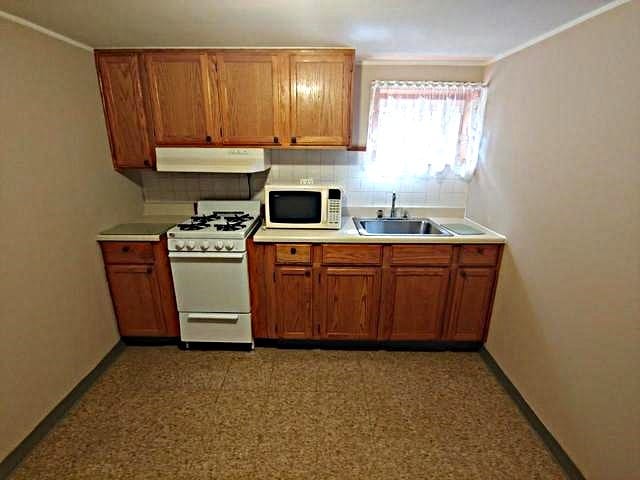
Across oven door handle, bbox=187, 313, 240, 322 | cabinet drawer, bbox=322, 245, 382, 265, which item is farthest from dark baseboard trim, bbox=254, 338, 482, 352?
cabinet drawer, bbox=322, 245, 382, 265

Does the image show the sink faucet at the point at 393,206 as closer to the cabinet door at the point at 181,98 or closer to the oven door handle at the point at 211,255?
the oven door handle at the point at 211,255

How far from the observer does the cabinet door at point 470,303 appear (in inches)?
86.1

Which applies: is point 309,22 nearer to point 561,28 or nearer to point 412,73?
point 412,73

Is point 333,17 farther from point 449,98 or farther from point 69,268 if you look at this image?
point 69,268

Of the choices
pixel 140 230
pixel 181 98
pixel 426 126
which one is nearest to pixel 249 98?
pixel 181 98

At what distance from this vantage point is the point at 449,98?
2391 mm

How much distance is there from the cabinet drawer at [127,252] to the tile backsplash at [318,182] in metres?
0.65

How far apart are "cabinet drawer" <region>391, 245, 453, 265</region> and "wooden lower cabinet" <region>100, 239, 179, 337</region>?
166cm

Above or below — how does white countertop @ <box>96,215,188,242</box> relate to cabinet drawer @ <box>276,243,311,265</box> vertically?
above

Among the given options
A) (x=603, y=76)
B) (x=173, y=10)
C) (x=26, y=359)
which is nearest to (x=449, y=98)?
(x=603, y=76)

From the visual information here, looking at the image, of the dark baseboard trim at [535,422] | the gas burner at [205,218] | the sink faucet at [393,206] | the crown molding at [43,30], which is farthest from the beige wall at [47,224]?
the dark baseboard trim at [535,422]

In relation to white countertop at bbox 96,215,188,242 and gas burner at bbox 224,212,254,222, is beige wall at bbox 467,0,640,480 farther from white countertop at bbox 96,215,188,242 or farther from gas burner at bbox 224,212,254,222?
white countertop at bbox 96,215,188,242

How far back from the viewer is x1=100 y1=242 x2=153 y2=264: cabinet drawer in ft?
7.07

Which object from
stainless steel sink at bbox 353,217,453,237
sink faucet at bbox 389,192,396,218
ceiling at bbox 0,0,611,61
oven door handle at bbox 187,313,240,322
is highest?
ceiling at bbox 0,0,611,61
